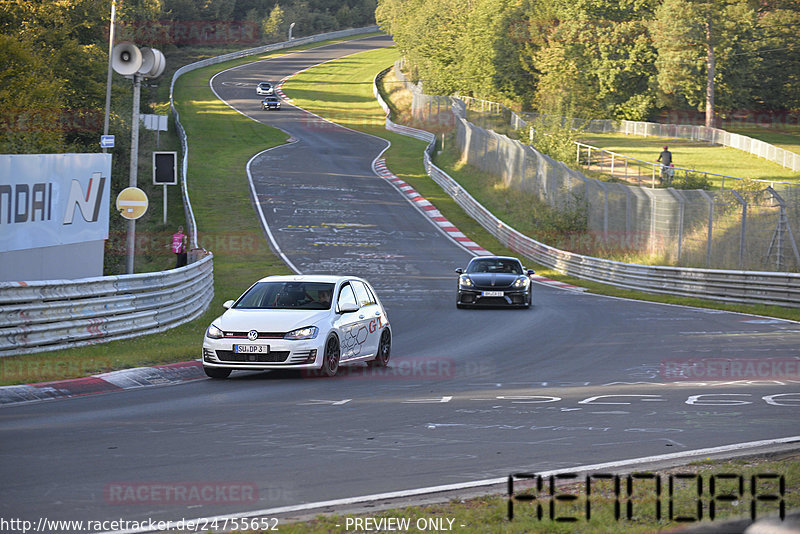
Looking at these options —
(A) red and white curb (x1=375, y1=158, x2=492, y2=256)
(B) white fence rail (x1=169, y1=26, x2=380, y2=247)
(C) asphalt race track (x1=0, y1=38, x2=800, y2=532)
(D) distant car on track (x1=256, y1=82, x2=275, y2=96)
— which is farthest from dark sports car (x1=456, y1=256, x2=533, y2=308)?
(D) distant car on track (x1=256, y1=82, x2=275, y2=96)

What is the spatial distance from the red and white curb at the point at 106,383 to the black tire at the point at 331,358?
197 cm

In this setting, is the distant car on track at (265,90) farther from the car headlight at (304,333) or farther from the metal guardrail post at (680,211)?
the car headlight at (304,333)

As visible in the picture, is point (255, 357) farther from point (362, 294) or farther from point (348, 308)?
point (362, 294)

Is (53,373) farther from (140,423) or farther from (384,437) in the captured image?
(384,437)

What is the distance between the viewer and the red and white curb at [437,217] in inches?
1394

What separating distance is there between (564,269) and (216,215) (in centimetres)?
1798

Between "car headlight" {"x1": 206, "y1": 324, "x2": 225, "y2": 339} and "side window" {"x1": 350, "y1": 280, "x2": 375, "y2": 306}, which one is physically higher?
"side window" {"x1": 350, "y1": 280, "x2": 375, "y2": 306}

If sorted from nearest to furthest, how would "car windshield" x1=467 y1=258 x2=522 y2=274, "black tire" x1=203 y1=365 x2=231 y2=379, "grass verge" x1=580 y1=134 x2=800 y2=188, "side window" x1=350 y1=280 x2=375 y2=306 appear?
1. "black tire" x1=203 y1=365 x2=231 y2=379
2. "side window" x1=350 y1=280 x2=375 y2=306
3. "car windshield" x1=467 y1=258 x2=522 y2=274
4. "grass verge" x1=580 y1=134 x2=800 y2=188

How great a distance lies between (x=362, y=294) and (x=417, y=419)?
19.2 feet

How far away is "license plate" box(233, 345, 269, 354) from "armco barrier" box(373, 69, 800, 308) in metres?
16.6

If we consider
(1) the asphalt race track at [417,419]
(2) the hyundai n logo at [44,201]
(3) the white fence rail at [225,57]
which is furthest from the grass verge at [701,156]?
(2) the hyundai n logo at [44,201]

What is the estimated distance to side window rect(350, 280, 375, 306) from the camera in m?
15.9

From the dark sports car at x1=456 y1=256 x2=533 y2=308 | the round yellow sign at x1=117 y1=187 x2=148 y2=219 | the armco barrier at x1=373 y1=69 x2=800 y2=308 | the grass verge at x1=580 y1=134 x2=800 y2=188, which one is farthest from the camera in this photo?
the grass verge at x1=580 y1=134 x2=800 y2=188

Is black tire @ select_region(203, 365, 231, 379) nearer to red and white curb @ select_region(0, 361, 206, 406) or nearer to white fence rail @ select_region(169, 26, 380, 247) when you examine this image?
red and white curb @ select_region(0, 361, 206, 406)
